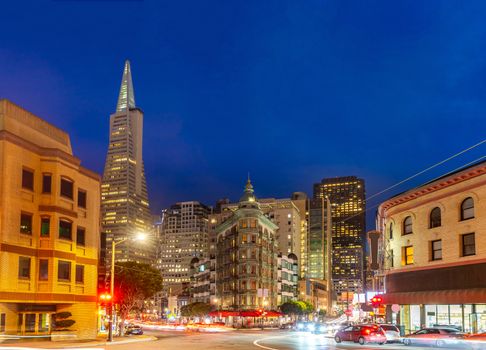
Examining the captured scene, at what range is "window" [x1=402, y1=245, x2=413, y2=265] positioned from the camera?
5038 cm

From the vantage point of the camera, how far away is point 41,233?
1710 inches

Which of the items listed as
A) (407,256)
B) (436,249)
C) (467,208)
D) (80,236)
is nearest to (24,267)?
(80,236)

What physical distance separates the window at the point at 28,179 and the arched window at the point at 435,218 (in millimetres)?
30404

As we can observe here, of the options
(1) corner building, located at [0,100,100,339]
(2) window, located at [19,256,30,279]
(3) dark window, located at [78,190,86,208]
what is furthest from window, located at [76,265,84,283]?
(2) window, located at [19,256,30,279]

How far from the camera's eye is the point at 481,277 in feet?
136

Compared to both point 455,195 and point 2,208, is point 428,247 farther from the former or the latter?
point 2,208

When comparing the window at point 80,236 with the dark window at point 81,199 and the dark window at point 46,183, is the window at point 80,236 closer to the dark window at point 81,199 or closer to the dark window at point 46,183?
the dark window at point 81,199

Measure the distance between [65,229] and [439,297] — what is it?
28327 millimetres

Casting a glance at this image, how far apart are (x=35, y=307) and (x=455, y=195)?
104 ft

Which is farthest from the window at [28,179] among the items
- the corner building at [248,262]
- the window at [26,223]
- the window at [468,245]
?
the corner building at [248,262]

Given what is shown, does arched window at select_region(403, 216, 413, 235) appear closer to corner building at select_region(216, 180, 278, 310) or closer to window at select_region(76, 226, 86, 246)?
window at select_region(76, 226, 86, 246)

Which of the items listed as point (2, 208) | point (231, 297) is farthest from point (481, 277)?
point (231, 297)

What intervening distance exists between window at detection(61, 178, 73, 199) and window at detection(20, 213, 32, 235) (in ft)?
11.7

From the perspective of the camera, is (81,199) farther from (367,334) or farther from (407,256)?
(407,256)
